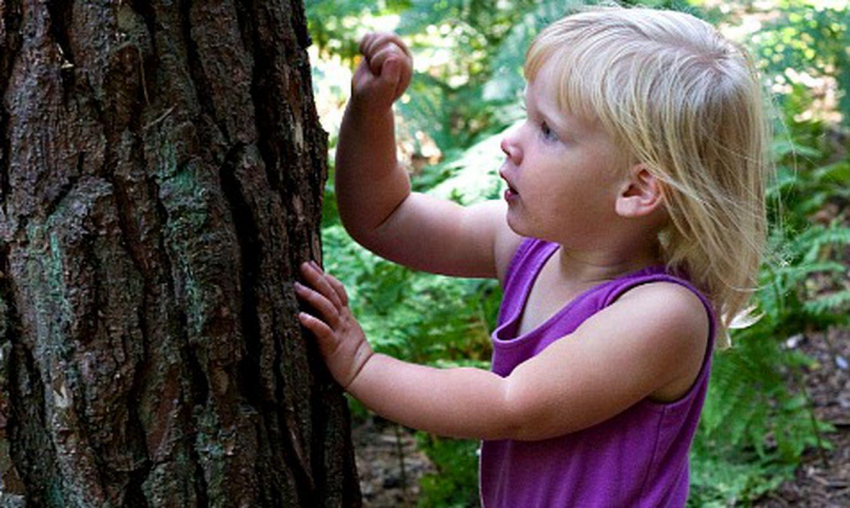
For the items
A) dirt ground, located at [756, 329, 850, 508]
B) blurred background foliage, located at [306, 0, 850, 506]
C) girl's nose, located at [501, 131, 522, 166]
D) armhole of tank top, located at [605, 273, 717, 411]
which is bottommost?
dirt ground, located at [756, 329, 850, 508]

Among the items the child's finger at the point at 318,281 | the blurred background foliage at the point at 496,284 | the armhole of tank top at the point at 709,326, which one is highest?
the child's finger at the point at 318,281

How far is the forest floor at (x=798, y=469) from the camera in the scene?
3.50 meters

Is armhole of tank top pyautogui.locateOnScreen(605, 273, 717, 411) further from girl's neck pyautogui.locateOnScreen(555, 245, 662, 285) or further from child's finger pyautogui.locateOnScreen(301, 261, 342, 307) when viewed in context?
child's finger pyautogui.locateOnScreen(301, 261, 342, 307)

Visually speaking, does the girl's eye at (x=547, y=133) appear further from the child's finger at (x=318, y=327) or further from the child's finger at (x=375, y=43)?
the child's finger at (x=318, y=327)

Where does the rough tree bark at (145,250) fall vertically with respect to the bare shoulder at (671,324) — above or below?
above

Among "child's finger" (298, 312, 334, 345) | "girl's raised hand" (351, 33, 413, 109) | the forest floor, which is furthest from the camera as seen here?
the forest floor

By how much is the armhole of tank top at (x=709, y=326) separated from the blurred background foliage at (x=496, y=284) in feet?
0.91

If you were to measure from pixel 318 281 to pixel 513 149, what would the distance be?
15.2 inches

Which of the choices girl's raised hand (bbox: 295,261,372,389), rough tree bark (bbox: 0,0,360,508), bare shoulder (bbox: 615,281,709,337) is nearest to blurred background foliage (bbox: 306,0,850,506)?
bare shoulder (bbox: 615,281,709,337)

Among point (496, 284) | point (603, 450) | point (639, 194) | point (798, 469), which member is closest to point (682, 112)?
point (639, 194)

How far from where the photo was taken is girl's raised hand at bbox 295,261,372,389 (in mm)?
1664

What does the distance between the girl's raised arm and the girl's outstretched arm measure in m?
0.32

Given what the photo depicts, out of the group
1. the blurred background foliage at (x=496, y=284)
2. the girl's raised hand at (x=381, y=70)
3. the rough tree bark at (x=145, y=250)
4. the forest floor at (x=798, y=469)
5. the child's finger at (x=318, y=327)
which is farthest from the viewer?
the forest floor at (x=798, y=469)

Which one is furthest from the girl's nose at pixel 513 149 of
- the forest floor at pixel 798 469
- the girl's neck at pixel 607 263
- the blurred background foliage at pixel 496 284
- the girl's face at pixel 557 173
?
the forest floor at pixel 798 469
